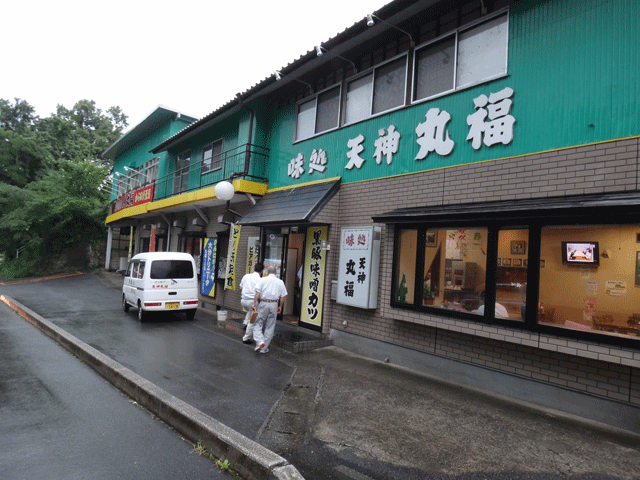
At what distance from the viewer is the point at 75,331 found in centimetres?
961

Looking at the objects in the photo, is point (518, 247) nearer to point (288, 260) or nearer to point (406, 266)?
point (406, 266)

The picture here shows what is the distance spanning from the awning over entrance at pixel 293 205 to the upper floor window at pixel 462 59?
2.90m

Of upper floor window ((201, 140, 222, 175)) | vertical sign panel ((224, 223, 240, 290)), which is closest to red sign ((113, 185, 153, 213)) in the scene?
upper floor window ((201, 140, 222, 175))

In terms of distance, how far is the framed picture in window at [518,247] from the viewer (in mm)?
5742

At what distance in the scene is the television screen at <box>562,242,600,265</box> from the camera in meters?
5.18

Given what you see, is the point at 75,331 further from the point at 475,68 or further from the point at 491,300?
the point at 475,68

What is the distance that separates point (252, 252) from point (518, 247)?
8.10m

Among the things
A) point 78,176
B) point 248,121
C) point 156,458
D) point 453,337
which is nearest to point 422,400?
point 453,337

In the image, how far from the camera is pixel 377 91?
8.91 metres

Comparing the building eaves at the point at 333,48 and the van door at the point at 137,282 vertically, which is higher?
the building eaves at the point at 333,48

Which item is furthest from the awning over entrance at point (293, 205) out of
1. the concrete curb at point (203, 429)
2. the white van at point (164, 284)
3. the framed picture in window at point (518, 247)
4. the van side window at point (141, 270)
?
the concrete curb at point (203, 429)

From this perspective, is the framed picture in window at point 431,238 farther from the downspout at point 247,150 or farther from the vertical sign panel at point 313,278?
the downspout at point 247,150

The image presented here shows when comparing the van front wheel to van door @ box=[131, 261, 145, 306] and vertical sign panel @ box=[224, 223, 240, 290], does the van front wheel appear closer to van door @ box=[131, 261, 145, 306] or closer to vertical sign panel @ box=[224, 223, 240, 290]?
van door @ box=[131, 261, 145, 306]

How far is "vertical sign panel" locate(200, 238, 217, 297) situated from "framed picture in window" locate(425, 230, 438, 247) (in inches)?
356
